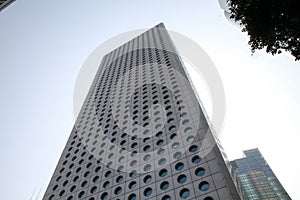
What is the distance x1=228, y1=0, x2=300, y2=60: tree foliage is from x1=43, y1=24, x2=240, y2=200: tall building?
8.53 metres

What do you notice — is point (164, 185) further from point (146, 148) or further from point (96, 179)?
point (96, 179)

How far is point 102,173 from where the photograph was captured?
20.9 metres

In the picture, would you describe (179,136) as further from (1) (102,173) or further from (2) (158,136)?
(1) (102,173)

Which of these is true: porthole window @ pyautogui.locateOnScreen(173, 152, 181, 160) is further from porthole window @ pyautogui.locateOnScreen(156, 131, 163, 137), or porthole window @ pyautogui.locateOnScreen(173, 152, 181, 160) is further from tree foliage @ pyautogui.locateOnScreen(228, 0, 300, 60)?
tree foliage @ pyautogui.locateOnScreen(228, 0, 300, 60)

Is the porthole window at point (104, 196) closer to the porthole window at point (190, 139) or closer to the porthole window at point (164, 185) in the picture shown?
the porthole window at point (164, 185)

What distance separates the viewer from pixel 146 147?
812 inches

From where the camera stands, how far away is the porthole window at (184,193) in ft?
49.1

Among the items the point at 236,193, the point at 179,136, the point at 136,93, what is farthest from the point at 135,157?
the point at 136,93

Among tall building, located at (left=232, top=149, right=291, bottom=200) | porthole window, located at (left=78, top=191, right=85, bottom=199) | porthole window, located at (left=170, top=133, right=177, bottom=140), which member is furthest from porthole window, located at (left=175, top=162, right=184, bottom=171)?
tall building, located at (left=232, top=149, right=291, bottom=200)

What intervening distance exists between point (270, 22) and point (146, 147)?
14.6m

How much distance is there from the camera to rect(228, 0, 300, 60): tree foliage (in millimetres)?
7501

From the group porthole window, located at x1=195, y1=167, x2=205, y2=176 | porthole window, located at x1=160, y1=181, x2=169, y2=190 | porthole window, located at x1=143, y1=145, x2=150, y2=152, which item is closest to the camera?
porthole window, located at x1=195, y1=167, x2=205, y2=176

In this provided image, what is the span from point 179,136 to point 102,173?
7.14 m

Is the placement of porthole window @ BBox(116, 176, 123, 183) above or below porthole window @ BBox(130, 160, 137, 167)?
below
